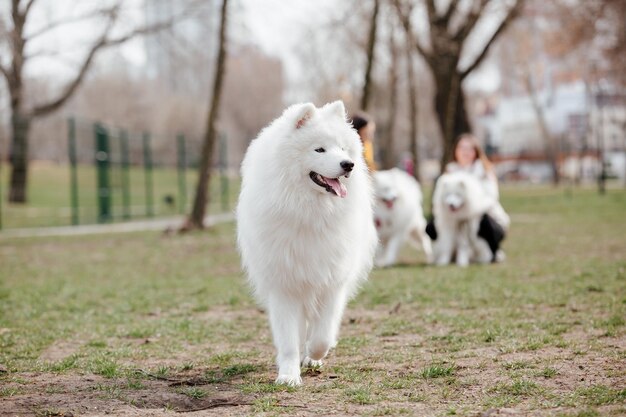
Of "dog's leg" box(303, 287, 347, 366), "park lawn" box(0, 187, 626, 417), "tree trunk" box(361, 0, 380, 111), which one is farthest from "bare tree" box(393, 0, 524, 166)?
"dog's leg" box(303, 287, 347, 366)

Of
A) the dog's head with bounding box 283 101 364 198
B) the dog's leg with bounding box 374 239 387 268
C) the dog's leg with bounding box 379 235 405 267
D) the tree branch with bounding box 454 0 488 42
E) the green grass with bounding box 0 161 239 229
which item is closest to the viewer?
the dog's head with bounding box 283 101 364 198

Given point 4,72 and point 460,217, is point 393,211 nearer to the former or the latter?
point 460,217

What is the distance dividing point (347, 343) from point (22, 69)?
59.2ft

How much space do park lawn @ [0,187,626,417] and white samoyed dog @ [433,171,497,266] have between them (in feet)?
1.65

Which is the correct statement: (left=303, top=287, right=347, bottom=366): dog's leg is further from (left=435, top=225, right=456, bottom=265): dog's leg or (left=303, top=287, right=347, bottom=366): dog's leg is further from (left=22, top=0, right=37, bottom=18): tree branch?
(left=22, top=0, right=37, bottom=18): tree branch

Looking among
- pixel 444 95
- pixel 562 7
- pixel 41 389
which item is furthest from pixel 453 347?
pixel 562 7

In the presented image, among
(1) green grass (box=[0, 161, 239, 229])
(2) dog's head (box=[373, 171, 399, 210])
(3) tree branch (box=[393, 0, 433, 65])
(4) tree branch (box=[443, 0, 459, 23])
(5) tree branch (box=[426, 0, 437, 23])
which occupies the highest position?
(4) tree branch (box=[443, 0, 459, 23])

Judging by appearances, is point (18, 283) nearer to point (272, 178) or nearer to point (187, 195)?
point (272, 178)

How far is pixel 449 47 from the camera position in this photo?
21.5 metres

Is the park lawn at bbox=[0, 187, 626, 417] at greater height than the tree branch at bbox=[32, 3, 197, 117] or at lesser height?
lesser

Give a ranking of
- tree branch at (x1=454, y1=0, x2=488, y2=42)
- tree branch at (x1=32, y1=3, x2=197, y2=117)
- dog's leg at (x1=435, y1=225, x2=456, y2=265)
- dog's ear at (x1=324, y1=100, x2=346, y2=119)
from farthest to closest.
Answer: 1. tree branch at (x1=32, y1=3, x2=197, y2=117)
2. tree branch at (x1=454, y1=0, x2=488, y2=42)
3. dog's leg at (x1=435, y1=225, x2=456, y2=265)
4. dog's ear at (x1=324, y1=100, x2=346, y2=119)

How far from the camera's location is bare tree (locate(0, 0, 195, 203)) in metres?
18.3

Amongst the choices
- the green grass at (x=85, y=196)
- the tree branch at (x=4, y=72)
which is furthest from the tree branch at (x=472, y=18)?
the tree branch at (x=4, y=72)

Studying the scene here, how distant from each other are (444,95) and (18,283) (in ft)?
55.3
